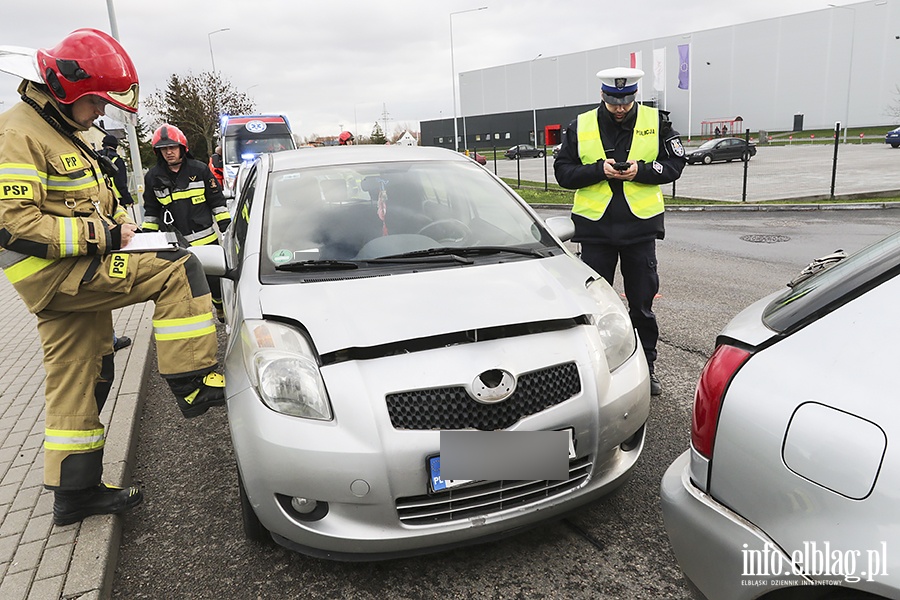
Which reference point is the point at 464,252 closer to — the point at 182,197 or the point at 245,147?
the point at 182,197

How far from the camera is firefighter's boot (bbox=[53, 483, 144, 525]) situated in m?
2.79

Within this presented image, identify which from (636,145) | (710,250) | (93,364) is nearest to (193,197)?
(93,364)

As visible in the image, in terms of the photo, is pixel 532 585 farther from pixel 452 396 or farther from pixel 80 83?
pixel 80 83

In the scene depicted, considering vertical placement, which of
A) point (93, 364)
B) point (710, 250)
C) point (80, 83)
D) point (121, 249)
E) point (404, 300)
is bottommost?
point (710, 250)

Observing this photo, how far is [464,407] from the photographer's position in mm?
2215

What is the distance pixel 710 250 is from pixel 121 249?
823 cm

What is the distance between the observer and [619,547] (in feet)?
8.38

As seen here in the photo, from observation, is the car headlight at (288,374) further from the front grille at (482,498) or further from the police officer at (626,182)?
the police officer at (626,182)

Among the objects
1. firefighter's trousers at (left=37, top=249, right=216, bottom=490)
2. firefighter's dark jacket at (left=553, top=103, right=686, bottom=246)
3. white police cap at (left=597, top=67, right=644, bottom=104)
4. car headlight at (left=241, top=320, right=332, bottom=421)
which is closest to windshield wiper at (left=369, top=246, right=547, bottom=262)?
car headlight at (left=241, top=320, right=332, bottom=421)

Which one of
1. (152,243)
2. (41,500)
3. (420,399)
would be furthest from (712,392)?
(41,500)

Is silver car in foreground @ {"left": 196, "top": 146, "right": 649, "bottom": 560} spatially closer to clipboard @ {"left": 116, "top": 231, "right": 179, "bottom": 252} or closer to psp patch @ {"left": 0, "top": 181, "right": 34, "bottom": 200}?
clipboard @ {"left": 116, "top": 231, "right": 179, "bottom": 252}

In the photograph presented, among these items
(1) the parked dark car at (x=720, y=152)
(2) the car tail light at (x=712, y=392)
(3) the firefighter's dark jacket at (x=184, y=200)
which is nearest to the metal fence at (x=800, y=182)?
(1) the parked dark car at (x=720, y=152)

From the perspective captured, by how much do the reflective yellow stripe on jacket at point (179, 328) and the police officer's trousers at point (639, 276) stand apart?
251cm

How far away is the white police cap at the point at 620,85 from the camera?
3.82m
